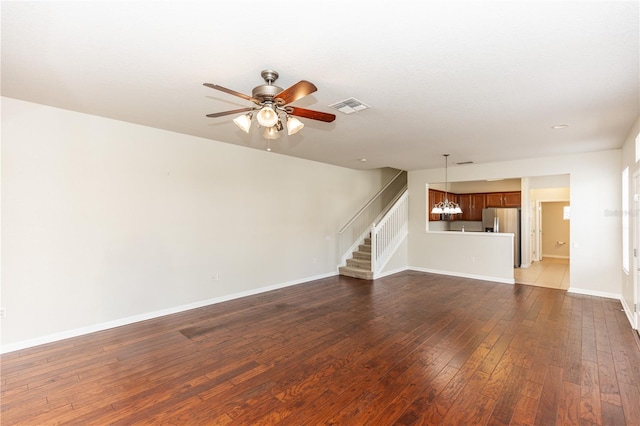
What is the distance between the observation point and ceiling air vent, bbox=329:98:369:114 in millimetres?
3263

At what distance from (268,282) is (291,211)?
5.16ft

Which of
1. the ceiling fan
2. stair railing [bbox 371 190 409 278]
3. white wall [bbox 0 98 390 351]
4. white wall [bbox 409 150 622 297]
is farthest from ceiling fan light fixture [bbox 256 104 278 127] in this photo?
white wall [bbox 409 150 622 297]

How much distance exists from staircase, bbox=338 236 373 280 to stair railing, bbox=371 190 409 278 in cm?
24

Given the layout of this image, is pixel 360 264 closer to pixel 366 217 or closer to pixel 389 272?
pixel 389 272

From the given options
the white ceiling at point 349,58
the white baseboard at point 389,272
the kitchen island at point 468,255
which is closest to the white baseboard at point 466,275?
the kitchen island at point 468,255

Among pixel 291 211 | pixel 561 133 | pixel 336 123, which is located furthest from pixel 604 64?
pixel 291 211

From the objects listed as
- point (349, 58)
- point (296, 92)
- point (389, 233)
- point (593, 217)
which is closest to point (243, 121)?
point (296, 92)

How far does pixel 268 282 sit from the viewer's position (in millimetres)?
5957

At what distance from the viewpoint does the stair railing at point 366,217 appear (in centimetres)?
780

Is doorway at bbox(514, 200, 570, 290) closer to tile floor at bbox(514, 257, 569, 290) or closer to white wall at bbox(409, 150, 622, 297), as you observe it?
tile floor at bbox(514, 257, 569, 290)

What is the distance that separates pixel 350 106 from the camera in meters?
3.40

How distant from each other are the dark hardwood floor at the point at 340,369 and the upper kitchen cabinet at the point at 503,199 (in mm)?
4936

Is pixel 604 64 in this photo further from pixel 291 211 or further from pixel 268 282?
pixel 268 282

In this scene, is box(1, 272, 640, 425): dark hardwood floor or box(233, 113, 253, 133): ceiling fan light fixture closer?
box(1, 272, 640, 425): dark hardwood floor
